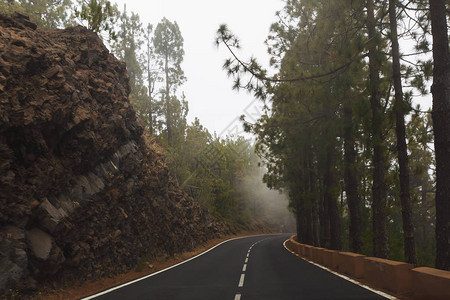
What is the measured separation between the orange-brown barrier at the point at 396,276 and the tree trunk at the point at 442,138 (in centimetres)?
92

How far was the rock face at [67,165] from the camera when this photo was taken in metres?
8.98

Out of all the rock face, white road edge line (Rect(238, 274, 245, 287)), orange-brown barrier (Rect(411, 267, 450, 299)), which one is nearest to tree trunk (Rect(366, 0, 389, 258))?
white road edge line (Rect(238, 274, 245, 287))

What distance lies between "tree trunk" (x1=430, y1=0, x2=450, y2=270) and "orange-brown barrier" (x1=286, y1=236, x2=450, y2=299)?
917 millimetres

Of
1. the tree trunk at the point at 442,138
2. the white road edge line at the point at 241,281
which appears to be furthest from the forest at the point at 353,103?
the white road edge line at the point at 241,281

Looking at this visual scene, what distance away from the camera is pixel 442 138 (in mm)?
7973

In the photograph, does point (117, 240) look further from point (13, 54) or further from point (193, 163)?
point (193, 163)

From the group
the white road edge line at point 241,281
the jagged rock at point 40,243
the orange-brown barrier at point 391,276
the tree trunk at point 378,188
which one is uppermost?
the tree trunk at point 378,188

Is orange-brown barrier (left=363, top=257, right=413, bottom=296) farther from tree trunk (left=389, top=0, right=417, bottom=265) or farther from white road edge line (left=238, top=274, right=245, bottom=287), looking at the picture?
white road edge line (left=238, top=274, right=245, bottom=287)

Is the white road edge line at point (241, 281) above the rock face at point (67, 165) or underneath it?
underneath

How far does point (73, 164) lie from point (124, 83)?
25.8 feet

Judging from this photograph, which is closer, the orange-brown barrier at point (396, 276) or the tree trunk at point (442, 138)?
the orange-brown barrier at point (396, 276)

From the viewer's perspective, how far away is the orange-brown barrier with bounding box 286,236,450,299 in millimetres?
6180

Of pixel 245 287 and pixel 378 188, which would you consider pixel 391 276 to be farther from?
pixel 378 188

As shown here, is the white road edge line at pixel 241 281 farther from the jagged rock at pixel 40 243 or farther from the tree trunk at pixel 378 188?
the jagged rock at pixel 40 243
